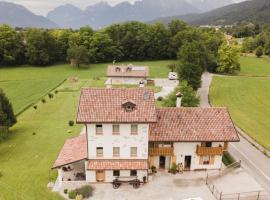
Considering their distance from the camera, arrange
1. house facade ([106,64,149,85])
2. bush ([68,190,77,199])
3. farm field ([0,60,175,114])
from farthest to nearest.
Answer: house facade ([106,64,149,85]) < farm field ([0,60,175,114]) < bush ([68,190,77,199])

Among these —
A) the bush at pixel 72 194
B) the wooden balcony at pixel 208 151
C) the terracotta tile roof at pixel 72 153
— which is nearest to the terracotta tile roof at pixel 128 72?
the terracotta tile roof at pixel 72 153

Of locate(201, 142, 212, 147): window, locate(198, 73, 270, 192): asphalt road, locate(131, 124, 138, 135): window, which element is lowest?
locate(198, 73, 270, 192): asphalt road

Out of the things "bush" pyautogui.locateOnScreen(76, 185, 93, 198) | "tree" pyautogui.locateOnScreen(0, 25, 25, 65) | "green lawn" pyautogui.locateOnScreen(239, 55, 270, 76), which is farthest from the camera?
"tree" pyautogui.locateOnScreen(0, 25, 25, 65)

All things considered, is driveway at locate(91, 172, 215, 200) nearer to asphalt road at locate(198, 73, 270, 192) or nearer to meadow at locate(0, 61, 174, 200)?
meadow at locate(0, 61, 174, 200)

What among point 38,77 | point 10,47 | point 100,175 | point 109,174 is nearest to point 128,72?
point 38,77

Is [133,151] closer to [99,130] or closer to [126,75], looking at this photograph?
[99,130]

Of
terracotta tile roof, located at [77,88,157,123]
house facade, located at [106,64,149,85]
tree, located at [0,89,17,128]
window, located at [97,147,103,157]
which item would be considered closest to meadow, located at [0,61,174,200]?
tree, located at [0,89,17,128]

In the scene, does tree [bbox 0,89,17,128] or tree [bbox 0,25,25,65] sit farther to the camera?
tree [bbox 0,25,25,65]

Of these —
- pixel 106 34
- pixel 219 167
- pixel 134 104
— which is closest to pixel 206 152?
pixel 219 167

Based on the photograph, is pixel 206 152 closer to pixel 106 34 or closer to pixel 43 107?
pixel 43 107
